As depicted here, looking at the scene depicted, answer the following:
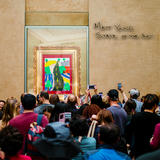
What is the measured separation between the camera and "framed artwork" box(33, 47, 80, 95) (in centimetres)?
1153

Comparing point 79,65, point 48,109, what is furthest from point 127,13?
point 48,109

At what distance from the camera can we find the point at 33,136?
3271 millimetres

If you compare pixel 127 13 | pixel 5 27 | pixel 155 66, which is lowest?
pixel 155 66

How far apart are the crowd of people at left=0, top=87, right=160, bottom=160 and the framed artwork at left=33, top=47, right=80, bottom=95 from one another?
18.2 ft

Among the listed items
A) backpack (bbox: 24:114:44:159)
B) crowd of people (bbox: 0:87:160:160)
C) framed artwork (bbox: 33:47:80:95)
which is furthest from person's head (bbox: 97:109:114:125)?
framed artwork (bbox: 33:47:80:95)

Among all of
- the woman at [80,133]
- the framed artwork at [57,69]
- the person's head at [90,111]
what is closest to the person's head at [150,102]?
the person's head at [90,111]

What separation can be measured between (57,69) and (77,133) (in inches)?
335

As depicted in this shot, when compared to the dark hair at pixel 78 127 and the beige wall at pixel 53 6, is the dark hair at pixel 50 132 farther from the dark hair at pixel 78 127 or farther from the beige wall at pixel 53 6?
the beige wall at pixel 53 6

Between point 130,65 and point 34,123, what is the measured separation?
876 centimetres

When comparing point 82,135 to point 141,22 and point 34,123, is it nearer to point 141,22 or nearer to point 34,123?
point 34,123

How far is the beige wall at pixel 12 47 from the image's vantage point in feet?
37.5

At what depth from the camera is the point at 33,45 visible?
11.6 metres

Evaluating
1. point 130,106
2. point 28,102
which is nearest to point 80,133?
point 28,102

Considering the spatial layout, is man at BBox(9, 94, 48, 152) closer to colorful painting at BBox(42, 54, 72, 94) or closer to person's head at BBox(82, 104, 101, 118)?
person's head at BBox(82, 104, 101, 118)
